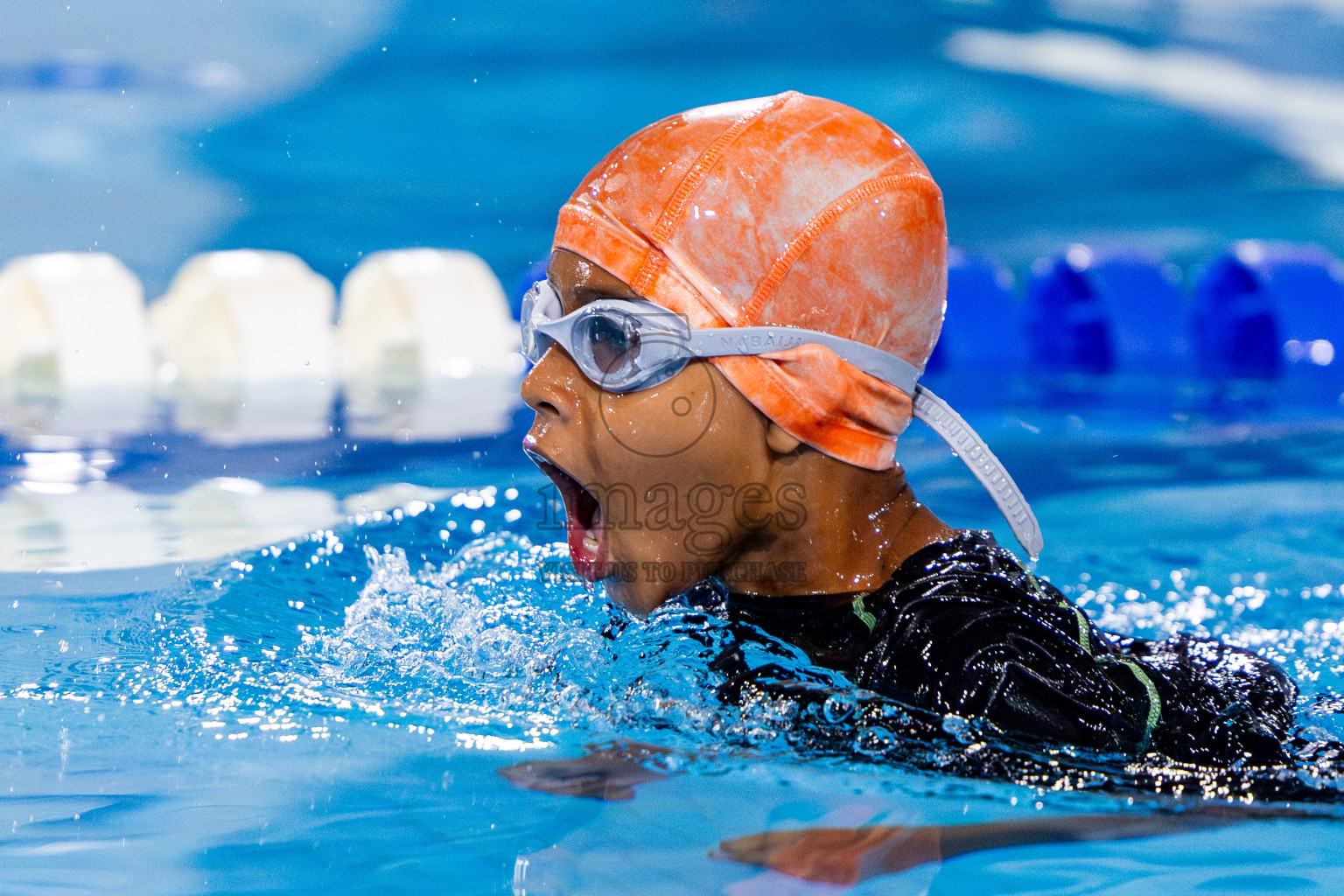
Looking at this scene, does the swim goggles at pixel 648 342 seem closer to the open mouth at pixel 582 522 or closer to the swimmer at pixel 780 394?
the swimmer at pixel 780 394

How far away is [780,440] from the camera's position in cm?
206

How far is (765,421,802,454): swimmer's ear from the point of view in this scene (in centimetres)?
206

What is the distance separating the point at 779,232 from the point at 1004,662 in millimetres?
725

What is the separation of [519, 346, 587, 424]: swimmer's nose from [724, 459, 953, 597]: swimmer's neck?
1.18 feet

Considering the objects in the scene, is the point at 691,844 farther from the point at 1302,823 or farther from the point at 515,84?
the point at 515,84

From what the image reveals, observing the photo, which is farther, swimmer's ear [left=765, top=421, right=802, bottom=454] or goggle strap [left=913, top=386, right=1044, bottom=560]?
goggle strap [left=913, top=386, right=1044, bottom=560]

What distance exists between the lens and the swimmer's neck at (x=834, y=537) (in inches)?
83.4

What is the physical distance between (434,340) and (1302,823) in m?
5.84

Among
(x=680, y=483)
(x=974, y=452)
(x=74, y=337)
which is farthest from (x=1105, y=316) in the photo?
(x=680, y=483)

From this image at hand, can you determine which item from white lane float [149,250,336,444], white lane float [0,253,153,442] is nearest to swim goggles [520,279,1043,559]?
white lane float [149,250,336,444]

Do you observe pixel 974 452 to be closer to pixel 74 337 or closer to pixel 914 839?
pixel 914 839

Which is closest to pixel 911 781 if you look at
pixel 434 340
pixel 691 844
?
pixel 691 844

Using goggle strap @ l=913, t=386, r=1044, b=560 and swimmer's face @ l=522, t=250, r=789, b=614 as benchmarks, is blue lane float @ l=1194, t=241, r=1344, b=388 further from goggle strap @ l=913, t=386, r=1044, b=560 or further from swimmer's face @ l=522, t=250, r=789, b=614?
swimmer's face @ l=522, t=250, r=789, b=614

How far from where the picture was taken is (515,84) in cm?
989
